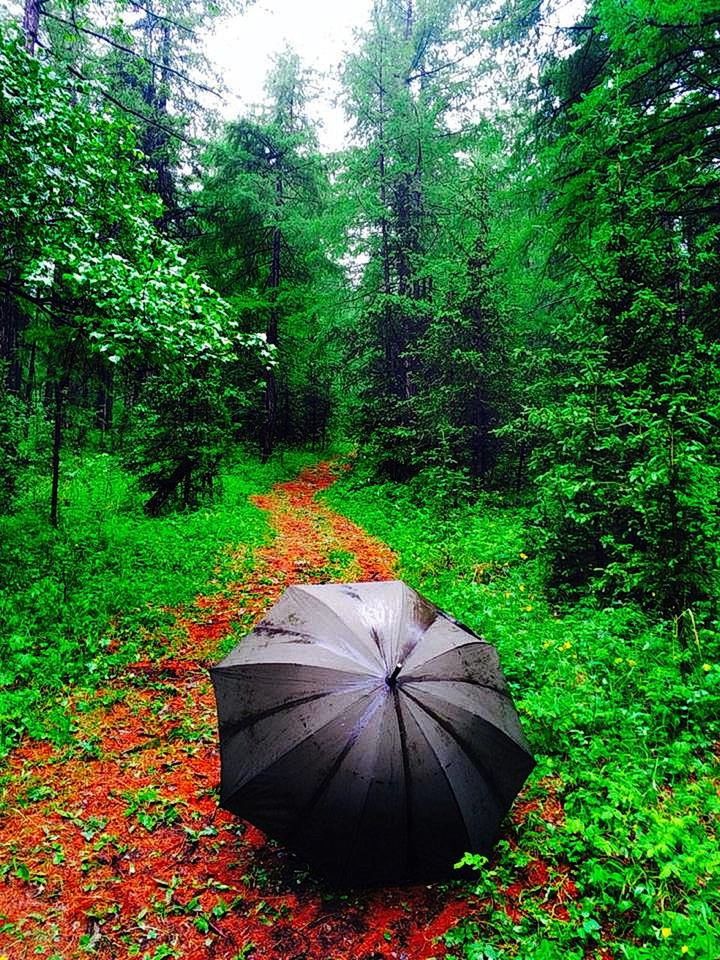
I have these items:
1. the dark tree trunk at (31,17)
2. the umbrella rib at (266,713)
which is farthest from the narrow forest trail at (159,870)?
the dark tree trunk at (31,17)

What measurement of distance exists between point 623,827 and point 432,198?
715 inches

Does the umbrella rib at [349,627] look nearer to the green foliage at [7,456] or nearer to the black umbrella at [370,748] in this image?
the black umbrella at [370,748]

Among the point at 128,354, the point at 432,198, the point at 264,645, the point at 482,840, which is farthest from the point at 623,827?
the point at 432,198

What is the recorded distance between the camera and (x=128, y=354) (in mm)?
7352

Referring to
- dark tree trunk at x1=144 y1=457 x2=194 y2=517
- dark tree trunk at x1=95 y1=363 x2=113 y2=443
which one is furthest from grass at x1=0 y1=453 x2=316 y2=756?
dark tree trunk at x1=95 y1=363 x2=113 y2=443

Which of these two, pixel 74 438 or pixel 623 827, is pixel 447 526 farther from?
pixel 74 438

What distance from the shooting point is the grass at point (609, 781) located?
3.08 m

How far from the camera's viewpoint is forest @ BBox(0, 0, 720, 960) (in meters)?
3.56

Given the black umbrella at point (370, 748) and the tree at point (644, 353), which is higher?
the tree at point (644, 353)

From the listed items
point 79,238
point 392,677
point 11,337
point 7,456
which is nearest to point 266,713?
point 392,677

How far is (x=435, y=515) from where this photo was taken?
1269 cm

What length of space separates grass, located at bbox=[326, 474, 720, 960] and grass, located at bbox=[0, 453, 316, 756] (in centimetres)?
Answer: 441

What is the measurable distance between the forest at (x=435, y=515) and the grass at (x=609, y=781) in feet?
0.08

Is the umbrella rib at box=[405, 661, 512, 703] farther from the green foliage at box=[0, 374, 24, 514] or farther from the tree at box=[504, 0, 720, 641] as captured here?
the green foliage at box=[0, 374, 24, 514]
